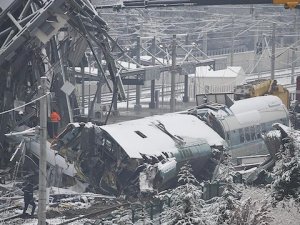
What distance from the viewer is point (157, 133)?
81.4ft

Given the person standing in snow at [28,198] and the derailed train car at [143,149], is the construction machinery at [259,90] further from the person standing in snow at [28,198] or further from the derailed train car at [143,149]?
the person standing in snow at [28,198]

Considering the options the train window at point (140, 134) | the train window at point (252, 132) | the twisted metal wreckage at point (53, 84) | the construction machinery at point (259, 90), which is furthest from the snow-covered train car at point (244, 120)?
the train window at point (140, 134)

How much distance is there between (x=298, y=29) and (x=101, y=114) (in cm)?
5880

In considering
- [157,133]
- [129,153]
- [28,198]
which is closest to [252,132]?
[157,133]

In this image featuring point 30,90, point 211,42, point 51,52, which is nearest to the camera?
point 30,90

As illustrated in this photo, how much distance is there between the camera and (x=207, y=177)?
84.1ft

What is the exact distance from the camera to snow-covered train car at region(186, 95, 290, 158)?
2808 cm

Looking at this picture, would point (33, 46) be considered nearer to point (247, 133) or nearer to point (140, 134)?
point (140, 134)

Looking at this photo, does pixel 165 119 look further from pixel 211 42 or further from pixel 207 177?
pixel 211 42

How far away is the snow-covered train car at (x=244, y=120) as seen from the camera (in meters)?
28.1

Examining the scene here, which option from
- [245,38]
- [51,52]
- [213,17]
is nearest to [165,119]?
[51,52]

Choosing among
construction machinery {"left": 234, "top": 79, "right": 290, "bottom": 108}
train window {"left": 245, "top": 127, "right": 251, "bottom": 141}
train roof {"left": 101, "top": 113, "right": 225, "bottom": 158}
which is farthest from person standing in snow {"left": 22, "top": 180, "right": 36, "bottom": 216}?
construction machinery {"left": 234, "top": 79, "right": 290, "bottom": 108}

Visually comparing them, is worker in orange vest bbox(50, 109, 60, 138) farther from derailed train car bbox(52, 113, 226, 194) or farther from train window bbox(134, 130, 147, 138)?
train window bbox(134, 130, 147, 138)

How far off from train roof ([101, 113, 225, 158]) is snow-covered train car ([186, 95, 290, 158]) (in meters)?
0.92
